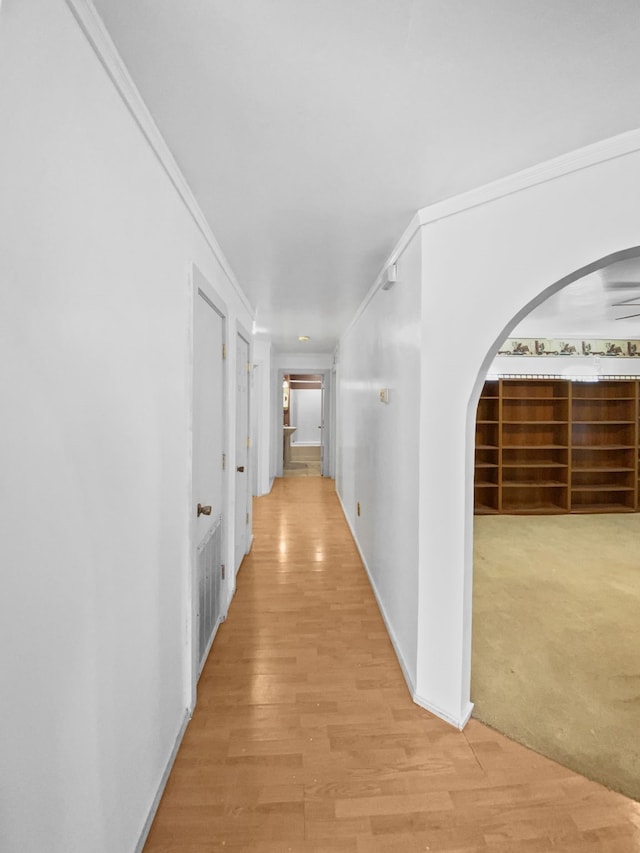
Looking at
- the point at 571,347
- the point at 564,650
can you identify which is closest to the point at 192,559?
the point at 564,650

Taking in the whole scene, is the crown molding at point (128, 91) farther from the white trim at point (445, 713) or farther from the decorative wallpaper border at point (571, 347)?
the decorative wallpaper border at point (571, 347)

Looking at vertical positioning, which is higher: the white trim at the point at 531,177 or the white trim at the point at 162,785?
the white trim at the point at 531,177

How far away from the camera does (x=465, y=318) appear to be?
5.60ft

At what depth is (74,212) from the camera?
88 cm

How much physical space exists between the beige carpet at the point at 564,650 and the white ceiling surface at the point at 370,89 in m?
2.44

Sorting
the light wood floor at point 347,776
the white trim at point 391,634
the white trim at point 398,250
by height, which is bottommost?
the light wood floor at point 347,776

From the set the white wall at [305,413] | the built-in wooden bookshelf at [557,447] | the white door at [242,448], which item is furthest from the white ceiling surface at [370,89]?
the white wall at [305,413]

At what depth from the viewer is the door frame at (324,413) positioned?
720cm

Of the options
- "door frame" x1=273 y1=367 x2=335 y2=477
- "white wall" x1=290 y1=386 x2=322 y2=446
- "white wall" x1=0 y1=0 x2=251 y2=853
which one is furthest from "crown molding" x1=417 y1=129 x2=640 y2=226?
"white wall" x1=290 y1=386 x2=322 y2=446

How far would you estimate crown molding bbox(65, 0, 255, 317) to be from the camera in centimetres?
89

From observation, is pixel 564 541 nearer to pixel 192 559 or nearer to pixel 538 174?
pixel 538 174

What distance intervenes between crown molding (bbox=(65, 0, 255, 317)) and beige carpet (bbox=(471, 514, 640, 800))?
2767 mm

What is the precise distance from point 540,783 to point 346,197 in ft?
8.51

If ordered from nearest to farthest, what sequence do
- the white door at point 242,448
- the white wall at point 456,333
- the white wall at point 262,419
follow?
the white wall at point 456,333
the white door at point 242,448
the white wall at point 262,419
